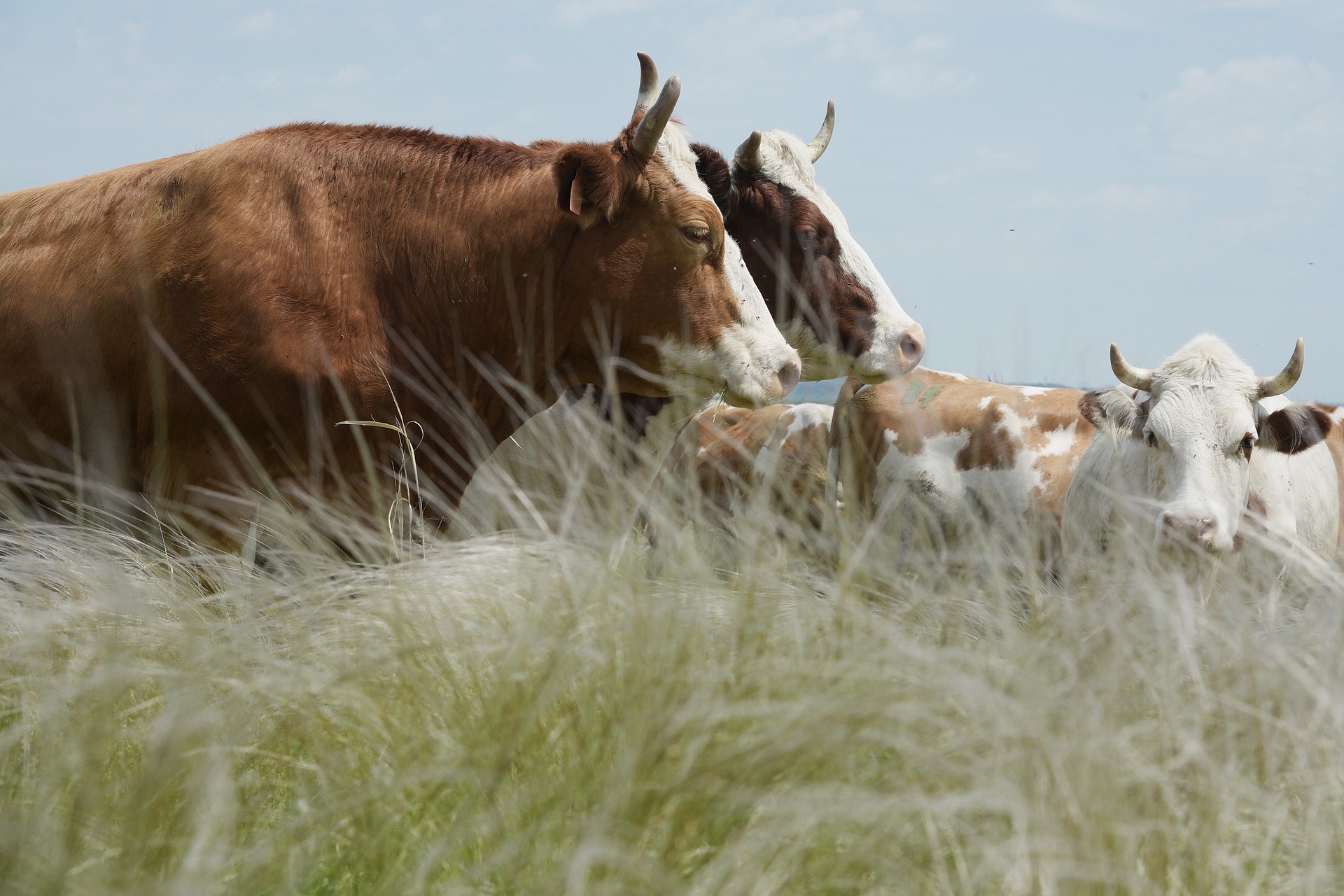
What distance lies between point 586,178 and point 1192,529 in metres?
2.99

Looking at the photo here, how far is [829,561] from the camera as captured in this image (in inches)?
150

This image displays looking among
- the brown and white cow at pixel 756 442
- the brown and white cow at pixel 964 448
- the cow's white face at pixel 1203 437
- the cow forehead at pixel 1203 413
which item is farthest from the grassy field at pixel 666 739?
the brown and white cow at pixel 756 442

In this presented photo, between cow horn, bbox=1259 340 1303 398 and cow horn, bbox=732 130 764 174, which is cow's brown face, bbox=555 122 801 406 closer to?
cow horn, bbox=732 130 764 174

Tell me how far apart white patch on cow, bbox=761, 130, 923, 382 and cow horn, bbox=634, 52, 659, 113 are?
1.60 metres

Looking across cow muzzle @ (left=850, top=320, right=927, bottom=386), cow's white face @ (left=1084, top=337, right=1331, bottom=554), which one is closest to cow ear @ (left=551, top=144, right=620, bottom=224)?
cow muzzle @ (left=850, top=320, right=927, bottom=386)

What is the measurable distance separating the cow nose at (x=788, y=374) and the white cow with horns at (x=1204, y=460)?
1.37 metres

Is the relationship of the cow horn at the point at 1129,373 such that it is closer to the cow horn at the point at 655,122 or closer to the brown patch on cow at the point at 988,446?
the brown patch on cow at the point at 988,446

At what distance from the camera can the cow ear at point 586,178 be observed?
4.40 meters

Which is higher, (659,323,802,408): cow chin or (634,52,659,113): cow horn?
(634,52,659,113): cow horn

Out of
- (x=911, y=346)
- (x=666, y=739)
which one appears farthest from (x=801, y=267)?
(x=666, y=739)

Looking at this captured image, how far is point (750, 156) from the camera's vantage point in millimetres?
6180

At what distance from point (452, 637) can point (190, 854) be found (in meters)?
1.08

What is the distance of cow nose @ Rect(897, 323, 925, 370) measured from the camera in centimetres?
588

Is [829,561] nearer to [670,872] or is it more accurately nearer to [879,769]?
[879,769]
